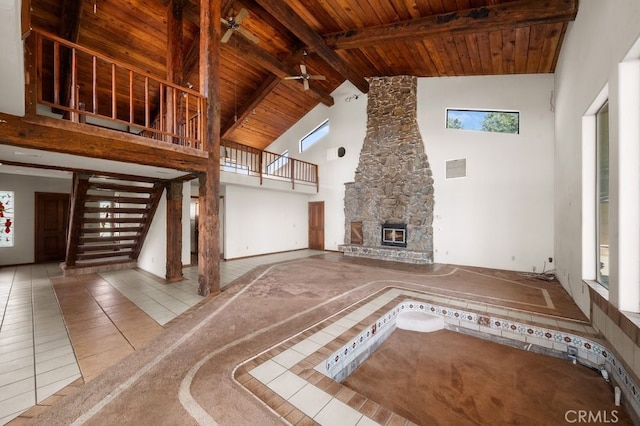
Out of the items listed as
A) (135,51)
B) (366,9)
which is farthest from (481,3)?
(135,51)

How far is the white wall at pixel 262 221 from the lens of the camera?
25.2ft

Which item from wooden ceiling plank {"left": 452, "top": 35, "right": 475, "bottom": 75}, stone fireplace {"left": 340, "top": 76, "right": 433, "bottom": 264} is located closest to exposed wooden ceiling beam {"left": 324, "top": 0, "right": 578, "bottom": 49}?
wooden ceiling plank {"left": 452, "top": 35, "right": 475, "bottom": 75}

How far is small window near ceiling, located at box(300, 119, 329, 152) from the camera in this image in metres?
9.87

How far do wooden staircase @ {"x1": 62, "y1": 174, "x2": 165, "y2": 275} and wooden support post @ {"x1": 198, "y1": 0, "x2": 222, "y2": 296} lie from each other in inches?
69.3

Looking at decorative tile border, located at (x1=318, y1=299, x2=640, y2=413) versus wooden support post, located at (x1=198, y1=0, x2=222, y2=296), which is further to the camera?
wooden support post, located at (x1=198, y1=0, x2=222, y2=296)

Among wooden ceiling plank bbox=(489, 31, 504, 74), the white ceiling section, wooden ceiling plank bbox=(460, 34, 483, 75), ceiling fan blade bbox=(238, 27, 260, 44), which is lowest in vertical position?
the white ceiling section

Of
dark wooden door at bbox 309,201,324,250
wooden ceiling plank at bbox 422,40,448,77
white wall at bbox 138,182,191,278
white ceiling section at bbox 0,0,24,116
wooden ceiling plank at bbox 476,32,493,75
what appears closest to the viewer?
white ceiling section at bbox 0,0,24,116

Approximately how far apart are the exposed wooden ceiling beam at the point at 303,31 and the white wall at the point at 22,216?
25.1 feet

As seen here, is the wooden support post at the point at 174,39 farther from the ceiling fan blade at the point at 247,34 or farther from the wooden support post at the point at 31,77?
the wooden support post at the point at 31,77

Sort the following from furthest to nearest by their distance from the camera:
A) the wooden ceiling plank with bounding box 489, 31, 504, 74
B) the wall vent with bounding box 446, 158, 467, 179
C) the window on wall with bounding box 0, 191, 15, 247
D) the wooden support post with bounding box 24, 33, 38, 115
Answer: the wall vent with bounding box 446, 158, 467, 179
the window on wall with bounding box 0, 191, 15, 247
the wooden ceiling plank with bounding box 489, 31, 504, 74
the wooden support post with bounding box 24, 33, 38, 115

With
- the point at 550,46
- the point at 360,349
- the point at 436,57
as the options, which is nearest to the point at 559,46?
the point at 550,46

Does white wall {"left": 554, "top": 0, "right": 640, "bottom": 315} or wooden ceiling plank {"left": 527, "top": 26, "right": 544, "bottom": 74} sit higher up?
wooden ceiling plank {"left": 527, "top": 26, "right": 544, "bottom": 74}

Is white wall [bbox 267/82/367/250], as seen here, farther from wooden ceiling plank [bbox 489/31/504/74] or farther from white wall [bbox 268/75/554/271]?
wooden ceiling plank [bbox 489/31/504/74]

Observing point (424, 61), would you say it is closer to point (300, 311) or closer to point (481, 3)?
point (481, 3)
